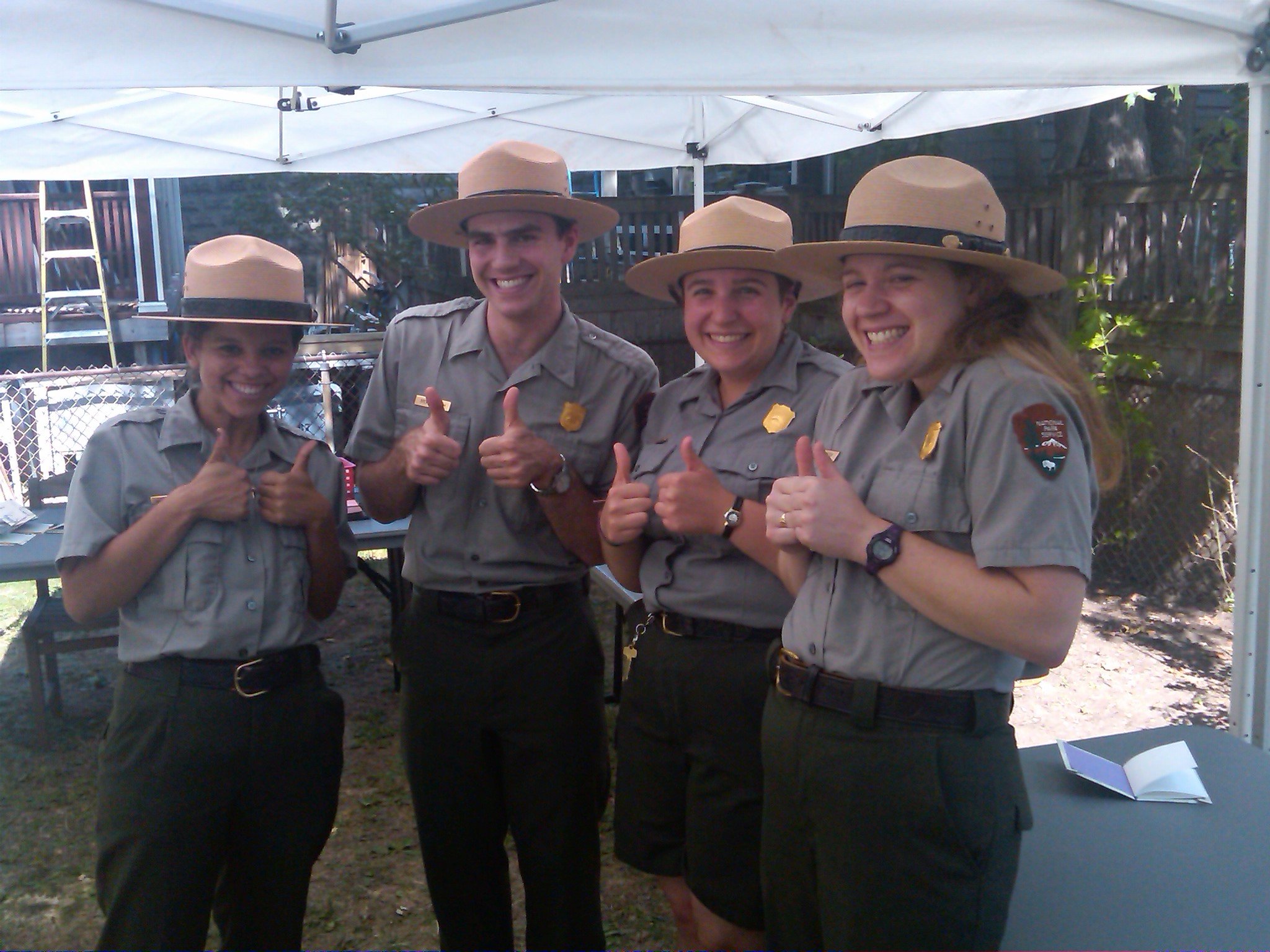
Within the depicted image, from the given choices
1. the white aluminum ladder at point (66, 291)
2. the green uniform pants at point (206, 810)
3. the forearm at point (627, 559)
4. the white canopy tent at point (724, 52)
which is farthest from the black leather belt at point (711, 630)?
the white aluminum ladder at point (66, 291)

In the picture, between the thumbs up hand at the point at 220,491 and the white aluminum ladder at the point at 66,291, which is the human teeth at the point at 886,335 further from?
the white aluminum ladder at the point at 66,291

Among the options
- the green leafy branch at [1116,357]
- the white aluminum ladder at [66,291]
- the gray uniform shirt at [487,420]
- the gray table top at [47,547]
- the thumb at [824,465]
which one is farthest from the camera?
the white aluminum ladder at [66,291]

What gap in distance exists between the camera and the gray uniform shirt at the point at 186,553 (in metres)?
2.06

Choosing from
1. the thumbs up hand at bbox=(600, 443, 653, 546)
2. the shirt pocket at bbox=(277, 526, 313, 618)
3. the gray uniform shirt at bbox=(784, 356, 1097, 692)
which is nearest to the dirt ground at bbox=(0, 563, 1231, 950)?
the shirt pocket at bbox=(277, 526, 313, 618)

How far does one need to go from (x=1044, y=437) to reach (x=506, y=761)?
4.81 ft

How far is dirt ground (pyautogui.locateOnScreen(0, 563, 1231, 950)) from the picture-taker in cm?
339

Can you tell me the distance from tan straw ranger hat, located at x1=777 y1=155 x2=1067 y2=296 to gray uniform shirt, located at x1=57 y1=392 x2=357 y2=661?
126 cm

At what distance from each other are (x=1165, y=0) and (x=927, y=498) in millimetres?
1386

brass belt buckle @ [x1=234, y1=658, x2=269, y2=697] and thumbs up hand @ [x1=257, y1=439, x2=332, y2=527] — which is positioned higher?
thumbs up hand @ [x1=257, y1=439, x2=332, y2=527]

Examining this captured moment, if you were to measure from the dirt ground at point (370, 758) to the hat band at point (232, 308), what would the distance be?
2030mm

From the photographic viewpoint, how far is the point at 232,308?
2148 mm

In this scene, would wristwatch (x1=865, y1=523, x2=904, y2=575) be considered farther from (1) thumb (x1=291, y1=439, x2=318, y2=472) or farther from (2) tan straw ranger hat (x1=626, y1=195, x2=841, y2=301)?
(1) thumb (x1=291, y1=439, x2=318, y2=472)

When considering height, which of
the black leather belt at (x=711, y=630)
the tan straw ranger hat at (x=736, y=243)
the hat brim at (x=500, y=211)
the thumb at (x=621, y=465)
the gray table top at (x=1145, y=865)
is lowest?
the gray table top at (x=1145, y=865)

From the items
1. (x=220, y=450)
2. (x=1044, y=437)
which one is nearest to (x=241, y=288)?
(x=220, y=450)
